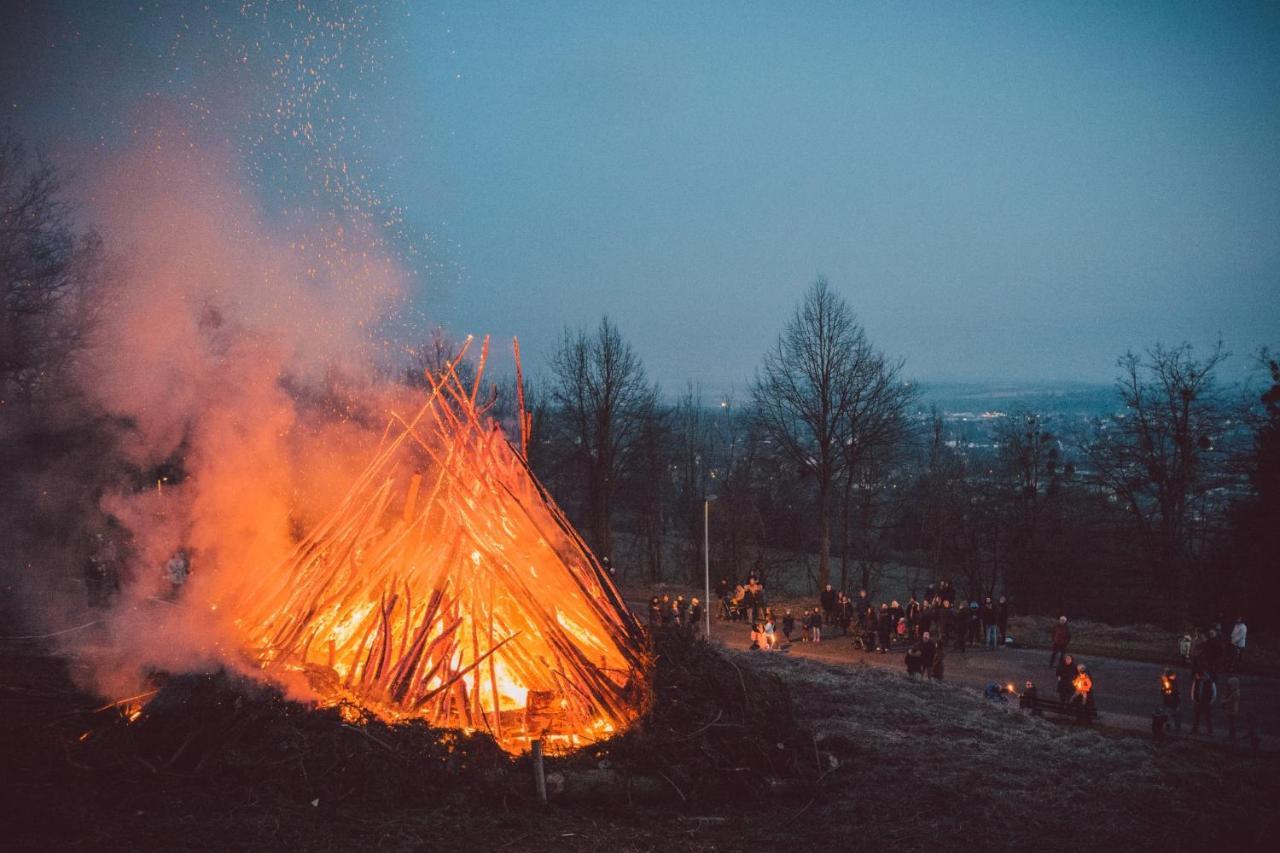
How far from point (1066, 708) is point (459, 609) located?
10.9 meters

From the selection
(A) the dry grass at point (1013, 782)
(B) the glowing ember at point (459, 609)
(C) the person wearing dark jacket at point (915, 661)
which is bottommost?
(A) the dry grass at point (1013, 782)

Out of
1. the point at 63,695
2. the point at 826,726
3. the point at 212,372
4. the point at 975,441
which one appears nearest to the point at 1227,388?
the point at 826,726

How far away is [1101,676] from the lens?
1852 cm

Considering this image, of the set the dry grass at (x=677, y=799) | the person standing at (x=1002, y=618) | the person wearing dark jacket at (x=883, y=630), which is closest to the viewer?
the dry grass at (x=677, y=799)

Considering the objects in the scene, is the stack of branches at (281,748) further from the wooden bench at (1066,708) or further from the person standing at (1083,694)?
the person standing at (1083,694)

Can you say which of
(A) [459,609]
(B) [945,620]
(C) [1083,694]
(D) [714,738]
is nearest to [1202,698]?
(C) [1083,694]

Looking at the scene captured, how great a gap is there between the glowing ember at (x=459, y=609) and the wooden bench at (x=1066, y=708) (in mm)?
8228

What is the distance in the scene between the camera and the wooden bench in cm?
1373

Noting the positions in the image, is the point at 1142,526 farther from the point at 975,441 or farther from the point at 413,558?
the point at 975,441

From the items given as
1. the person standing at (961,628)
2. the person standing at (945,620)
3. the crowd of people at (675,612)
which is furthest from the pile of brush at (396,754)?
the person standing at (961,628)

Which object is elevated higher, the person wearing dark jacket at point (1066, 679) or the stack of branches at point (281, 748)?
the stack of branches at point (281, 748)

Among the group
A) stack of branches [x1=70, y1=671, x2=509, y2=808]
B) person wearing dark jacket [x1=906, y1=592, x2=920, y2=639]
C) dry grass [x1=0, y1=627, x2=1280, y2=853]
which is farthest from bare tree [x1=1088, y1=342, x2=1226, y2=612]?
stack of branches [x1=70, y1=671, x2=509, y2=808]

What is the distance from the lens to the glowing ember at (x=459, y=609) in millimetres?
9070

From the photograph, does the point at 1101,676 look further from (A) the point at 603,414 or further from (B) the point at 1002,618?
(A) the point at 603,414
